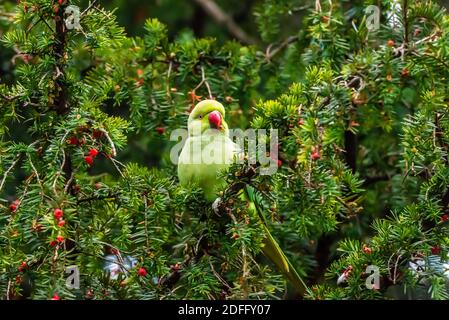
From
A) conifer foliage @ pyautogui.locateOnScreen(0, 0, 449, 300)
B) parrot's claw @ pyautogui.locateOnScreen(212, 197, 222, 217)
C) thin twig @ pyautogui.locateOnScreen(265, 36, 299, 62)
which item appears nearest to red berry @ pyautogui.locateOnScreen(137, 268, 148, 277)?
conifer foliage @ pyautogui.locateOnScreen(0, 0, 449, 300)

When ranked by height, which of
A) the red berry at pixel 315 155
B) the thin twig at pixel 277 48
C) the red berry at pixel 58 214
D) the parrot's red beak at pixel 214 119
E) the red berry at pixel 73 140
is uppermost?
the thin twig at pixel 277 48

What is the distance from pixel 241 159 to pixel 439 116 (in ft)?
2.37

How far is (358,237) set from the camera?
11.5 feet

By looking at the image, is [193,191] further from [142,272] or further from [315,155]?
[315,155]

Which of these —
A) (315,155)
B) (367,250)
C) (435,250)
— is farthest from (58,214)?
(435,250)

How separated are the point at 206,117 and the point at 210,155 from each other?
→ 6.9 inches

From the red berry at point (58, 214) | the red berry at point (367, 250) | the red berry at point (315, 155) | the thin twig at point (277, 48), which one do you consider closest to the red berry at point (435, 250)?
the red berry at point (367, 250)

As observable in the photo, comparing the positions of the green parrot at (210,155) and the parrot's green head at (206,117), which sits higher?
the parrot's green head at (206,117)

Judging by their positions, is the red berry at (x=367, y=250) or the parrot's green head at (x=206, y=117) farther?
the parrot's green head at (x=206, y=117)

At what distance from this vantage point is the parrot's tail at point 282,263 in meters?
3.05

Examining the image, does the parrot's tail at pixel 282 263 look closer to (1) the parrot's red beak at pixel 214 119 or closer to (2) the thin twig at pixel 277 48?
(1) the parrot's red beak at pixel 214 119

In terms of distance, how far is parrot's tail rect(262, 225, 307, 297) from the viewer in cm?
305

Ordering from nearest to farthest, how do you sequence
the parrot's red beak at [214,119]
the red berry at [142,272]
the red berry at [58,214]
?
the red berry at [58,214] < the red berry at [142,272] < the parrot's red beak at [214,119]

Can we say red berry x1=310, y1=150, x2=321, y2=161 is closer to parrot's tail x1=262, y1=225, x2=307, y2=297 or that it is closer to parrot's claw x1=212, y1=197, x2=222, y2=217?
parrot's claw x1=212, y1=197, x2=222, y2=217
